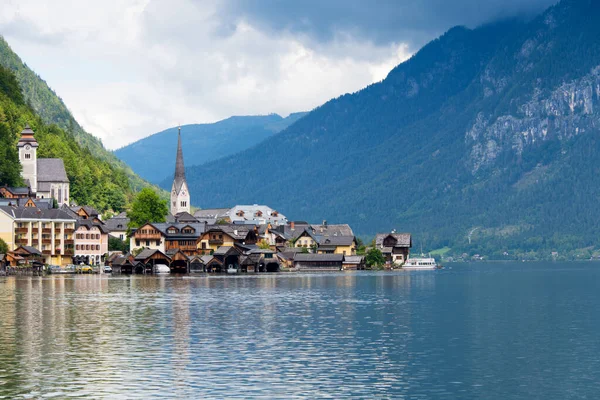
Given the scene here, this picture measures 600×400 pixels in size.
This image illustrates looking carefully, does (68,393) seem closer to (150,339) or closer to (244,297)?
(150,339)

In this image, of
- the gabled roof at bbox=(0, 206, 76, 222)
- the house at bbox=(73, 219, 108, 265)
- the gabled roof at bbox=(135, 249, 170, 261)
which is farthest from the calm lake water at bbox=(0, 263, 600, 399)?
the house at bbox=(73, 219, 108, 265)

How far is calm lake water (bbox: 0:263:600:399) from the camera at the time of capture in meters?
47.8

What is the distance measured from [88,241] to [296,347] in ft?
459

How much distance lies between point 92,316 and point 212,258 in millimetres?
112515

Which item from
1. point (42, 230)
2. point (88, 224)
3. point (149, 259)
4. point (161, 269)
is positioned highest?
point (88, 224)

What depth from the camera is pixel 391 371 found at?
52.1 meters

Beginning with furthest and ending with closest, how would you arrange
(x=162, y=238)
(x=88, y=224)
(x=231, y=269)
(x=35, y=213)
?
1. (x=162, y=238)
2. (x=231, y=269)
3. (x=88, y=224)
4. (x=35, y=213)

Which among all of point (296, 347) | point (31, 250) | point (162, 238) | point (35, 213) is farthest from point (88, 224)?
point (296, 347)

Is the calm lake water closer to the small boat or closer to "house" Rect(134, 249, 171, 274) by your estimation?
"house" Rect(134, 249, 171, 274)

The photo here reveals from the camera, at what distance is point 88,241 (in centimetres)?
19512

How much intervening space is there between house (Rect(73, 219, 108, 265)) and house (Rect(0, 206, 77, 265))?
2189mm

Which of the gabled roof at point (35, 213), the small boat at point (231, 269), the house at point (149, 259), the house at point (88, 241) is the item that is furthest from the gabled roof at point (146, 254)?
the gabled roof at point (35, 213)

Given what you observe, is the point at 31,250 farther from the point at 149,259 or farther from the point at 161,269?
the point at 161,269

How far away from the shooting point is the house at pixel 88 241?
193 meters
